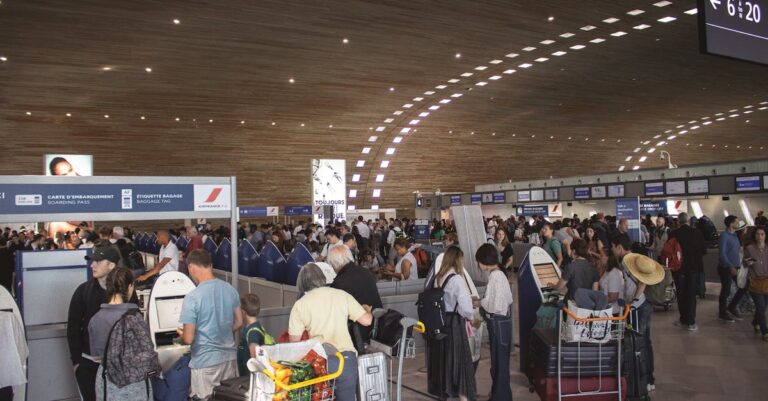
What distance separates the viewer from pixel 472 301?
5730 mm

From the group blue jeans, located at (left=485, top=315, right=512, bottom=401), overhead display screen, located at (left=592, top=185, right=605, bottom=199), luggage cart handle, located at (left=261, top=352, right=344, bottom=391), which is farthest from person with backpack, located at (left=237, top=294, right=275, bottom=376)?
overhead display screen, located at (left=592, top=185, right=605, bottom=199)

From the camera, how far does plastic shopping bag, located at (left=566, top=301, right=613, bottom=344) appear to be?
5227mm

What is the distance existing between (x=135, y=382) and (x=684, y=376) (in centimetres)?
569

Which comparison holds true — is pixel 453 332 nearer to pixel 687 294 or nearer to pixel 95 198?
pixel 95 198

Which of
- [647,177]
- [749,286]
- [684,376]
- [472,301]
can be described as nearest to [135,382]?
[472,301]

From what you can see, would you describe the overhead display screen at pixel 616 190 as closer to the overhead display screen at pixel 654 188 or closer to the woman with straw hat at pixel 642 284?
the overhead display screen at pixel 654 188

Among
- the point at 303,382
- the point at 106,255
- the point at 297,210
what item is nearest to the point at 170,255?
the point at 106,255

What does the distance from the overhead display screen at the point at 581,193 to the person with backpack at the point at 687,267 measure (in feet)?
42.4

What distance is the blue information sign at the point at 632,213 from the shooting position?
1344cm

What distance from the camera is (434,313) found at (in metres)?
5.29

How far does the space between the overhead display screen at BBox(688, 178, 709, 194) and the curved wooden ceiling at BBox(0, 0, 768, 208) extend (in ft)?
19.1

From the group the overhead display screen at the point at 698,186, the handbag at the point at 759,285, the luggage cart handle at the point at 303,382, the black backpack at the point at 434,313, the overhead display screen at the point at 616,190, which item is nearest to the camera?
the luggage cart handle at the point at 303,382

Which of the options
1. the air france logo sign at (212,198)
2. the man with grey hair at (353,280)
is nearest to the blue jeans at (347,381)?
the man with grey hair at (353,280)

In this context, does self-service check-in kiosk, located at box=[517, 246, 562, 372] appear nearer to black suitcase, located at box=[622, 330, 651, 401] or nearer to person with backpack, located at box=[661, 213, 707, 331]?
black suitcase, located at box=[622, 330, 651, 401]
